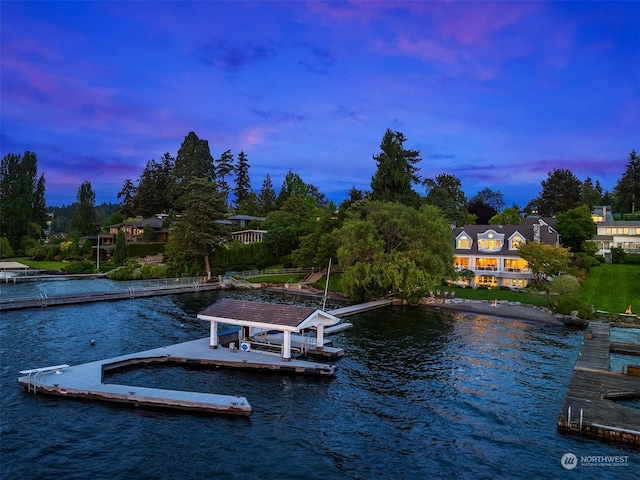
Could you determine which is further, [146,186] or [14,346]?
[146,186]

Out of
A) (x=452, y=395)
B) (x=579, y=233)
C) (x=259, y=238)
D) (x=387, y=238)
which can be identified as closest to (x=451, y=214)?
(x=579, y=233)

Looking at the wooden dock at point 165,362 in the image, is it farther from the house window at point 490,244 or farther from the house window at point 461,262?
the house window at point 490,244

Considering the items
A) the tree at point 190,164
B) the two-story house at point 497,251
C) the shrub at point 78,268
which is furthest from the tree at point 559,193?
the shrub at point 78,268

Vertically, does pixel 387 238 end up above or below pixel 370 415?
above

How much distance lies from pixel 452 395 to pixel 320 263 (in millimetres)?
51531

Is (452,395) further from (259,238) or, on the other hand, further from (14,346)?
(259,238)

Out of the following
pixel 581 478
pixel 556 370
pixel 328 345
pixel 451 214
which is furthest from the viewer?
pixel 451 214

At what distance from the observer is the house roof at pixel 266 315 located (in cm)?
3134

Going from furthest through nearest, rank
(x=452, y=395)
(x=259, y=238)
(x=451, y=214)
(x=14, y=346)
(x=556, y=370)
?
(x=451, y=214), (x=259, y=238), (x=14, y=346), (x=556, y=370), (x=452, y=395)

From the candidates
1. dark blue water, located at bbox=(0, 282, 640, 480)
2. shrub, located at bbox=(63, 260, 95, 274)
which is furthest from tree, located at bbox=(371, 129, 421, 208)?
shrub, located at bbox=(63, 260, 95, 274)

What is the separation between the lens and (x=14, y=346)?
113 ft

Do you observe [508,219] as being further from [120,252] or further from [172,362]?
[120,252]

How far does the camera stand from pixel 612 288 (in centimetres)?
6034

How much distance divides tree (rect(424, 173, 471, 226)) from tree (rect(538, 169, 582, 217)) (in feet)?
64.1
